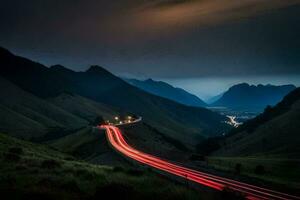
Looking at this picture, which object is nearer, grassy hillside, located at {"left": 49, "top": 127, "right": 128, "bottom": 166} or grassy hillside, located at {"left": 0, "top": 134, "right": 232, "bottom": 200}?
grassy hillside, located at {"left": 0, "top": 134, "right": 232, "bottom": 200}

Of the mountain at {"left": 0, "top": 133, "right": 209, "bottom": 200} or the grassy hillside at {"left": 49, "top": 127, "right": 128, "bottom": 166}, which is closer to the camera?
the mountain at {"left": 0, "top": 133, "right": 209, "bottom": 200}

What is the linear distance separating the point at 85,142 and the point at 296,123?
9408 cm

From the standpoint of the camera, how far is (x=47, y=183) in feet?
75.0

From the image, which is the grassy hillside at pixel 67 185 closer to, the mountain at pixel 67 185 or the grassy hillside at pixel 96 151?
the mountain at pixel 67 185

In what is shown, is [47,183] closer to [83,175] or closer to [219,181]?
[83,175]

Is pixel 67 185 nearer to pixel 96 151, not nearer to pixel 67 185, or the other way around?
pixel 67 185

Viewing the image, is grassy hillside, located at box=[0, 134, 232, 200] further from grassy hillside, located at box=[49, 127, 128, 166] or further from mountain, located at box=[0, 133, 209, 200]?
grassy hillside, located at box=[49, 127, 128, 166]

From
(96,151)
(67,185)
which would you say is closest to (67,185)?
(67,185)

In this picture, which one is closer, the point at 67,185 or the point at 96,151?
the point at 67,185

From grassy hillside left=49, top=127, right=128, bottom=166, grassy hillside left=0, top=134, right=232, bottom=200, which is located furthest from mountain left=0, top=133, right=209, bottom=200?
grassy hillside left=49, top=127, right=128, bottom=166

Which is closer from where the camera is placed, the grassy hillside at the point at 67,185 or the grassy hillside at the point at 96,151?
the grassy hillside at the point at 67,185

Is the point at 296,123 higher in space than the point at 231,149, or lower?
higher

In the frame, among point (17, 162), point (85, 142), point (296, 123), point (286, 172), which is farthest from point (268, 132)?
point (17, 162)

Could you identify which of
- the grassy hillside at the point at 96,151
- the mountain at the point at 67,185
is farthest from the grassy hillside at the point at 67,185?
the grassy hillside at the point at 96,151
